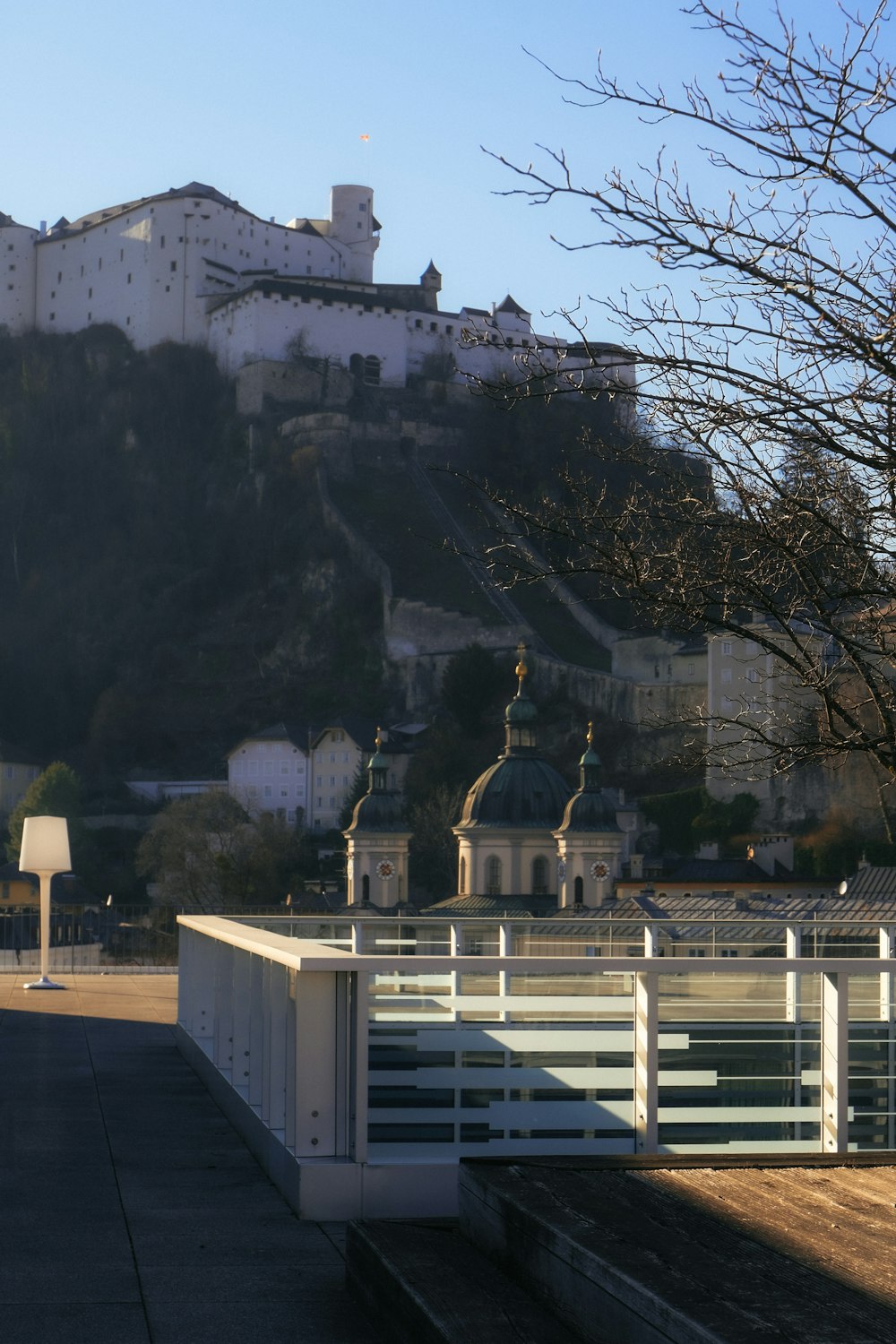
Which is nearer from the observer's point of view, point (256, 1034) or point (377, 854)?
point (256, 1034)

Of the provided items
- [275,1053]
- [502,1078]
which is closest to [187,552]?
[275,1053]

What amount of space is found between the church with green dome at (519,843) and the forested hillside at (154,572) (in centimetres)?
2144

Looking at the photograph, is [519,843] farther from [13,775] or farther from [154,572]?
[154,572]

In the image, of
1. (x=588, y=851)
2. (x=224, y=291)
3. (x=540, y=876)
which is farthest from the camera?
(x=224, y=291)

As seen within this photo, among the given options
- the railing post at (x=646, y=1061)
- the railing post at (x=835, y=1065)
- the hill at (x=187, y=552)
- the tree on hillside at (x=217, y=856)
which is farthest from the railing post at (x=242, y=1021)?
the hill at (x=187, y=552)

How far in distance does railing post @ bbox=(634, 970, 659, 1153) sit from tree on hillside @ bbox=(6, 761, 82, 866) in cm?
7607

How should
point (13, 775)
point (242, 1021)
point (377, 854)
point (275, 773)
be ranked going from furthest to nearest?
point (13, 775), point (275, 773), point (377, 854), point (242, 1021)

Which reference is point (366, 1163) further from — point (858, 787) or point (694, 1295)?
point (858, 787)

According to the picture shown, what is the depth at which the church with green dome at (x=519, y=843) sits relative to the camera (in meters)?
59.8

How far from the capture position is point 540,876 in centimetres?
6153

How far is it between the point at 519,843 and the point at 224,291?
4467cm

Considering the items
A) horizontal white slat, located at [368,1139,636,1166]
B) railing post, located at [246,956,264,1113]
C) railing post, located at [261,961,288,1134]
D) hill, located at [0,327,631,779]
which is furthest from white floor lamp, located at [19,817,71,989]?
hill, located at [0,327,631,779]

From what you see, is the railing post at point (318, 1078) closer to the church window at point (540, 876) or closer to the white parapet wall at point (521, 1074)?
the white parapet wall at point (521, 1074)

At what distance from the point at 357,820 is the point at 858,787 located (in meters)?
16.2
